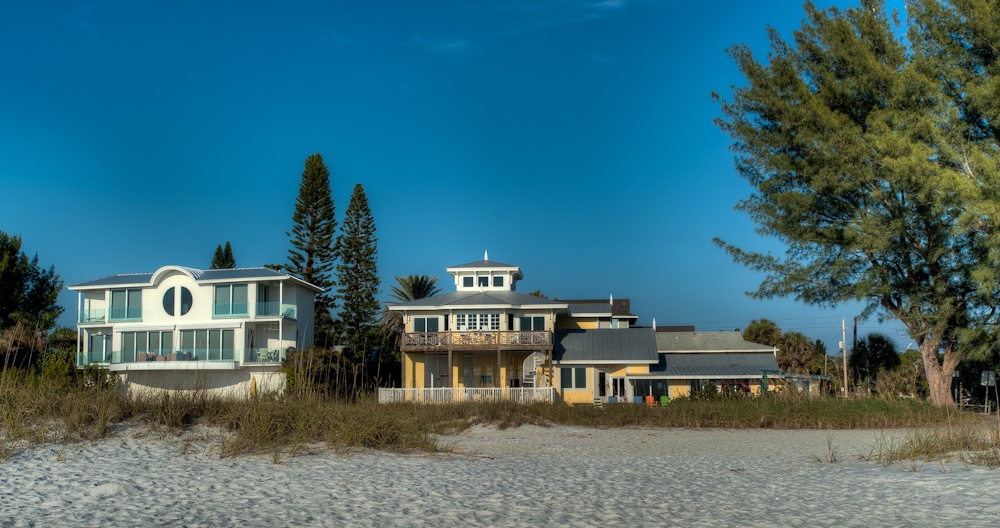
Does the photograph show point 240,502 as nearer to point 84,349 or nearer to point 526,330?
point 526,330

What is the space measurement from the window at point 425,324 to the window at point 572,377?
21.2 feet

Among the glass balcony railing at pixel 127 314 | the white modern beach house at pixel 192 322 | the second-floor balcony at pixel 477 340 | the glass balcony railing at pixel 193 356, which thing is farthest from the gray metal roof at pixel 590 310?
the glass balcony railing at pixel 127 314

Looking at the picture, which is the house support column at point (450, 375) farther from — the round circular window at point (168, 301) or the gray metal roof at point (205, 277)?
the round circular window at point (168, 301)

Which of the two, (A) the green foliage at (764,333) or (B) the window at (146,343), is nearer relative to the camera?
(B) the window at (146,343)

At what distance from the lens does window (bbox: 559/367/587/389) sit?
133 ft

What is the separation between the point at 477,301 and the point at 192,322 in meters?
13.9

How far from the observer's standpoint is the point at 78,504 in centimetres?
863

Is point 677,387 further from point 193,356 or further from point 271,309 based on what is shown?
point 193,356

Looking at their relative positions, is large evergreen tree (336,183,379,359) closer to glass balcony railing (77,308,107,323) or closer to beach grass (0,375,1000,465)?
glass balcony railing (77,308,107,323)

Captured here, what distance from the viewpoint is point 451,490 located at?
1016 cm

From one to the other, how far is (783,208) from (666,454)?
17.7 m

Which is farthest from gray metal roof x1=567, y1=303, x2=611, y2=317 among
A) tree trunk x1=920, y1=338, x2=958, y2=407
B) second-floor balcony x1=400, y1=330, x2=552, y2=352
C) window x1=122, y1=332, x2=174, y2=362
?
window x1=122, y1=332, x2=174, y2=362

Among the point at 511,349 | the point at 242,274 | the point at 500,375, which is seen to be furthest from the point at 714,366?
the point at 242,274

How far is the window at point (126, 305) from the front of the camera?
4197cm
